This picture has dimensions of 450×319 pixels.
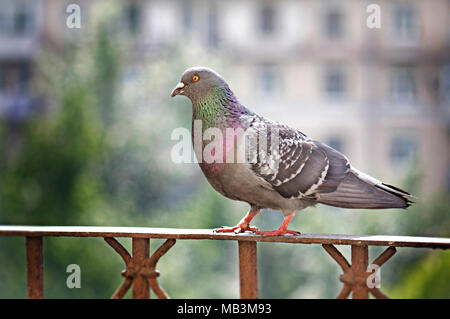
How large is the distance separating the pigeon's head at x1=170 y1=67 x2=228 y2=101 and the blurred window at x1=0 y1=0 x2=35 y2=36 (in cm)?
1672

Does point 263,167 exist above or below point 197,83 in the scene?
below

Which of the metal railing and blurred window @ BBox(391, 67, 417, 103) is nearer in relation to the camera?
the metal railing

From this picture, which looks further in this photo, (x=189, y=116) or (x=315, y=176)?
(x=189, y=116)

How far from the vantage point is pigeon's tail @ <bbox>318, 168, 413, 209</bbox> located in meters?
2.45

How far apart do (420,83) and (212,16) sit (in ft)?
21.6

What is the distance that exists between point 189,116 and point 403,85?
7.73m

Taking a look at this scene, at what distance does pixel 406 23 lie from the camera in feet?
56.7

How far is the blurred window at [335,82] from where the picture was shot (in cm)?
1741

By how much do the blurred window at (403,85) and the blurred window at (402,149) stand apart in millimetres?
1154

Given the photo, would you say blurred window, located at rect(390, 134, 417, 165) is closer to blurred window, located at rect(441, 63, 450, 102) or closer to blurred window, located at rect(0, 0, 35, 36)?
blurred window, located at rect(441, 63, 450, 102)

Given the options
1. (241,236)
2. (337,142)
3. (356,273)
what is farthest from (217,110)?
(337,142)

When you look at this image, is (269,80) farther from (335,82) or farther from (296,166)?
(296,166)

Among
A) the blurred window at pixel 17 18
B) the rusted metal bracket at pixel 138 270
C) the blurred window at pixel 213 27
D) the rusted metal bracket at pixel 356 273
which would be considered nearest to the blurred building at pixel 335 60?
the blurred window at pixel 213 27

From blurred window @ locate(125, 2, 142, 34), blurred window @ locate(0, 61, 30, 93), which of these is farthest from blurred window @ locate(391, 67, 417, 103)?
blurred window @ locate(0, 61, 30, 93)
